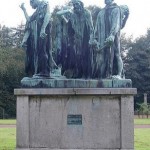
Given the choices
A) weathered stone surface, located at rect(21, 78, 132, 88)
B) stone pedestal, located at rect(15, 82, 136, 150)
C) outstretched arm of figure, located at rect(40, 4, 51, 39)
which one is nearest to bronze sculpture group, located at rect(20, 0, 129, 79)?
outstretched arm of figure, located at rect(40, 4, 51, 39)

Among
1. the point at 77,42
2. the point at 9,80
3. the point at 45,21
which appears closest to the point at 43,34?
the point at 45,21

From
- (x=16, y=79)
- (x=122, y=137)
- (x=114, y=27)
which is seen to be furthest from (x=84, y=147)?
(x=16, y=79)

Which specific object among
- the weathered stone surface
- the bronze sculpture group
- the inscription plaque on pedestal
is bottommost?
the inscription plaque on pedestal

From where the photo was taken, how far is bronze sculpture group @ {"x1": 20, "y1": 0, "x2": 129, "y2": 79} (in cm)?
997

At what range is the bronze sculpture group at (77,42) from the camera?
9.97 m

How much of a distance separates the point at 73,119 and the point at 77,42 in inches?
71.3

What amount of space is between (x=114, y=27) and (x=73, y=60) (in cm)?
119

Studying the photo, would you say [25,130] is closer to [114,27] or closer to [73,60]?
[73,60]

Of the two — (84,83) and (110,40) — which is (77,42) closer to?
(110,40)

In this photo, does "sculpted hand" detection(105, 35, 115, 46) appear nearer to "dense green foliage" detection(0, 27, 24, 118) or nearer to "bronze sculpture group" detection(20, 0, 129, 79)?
"bronze sculpture group" detection(20, 0, 129, 79)

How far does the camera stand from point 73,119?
9.47 metres

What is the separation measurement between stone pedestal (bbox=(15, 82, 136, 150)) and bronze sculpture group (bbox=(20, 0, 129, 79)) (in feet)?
2.05

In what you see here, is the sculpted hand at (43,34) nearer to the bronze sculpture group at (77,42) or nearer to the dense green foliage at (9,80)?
the bronze sculpture group at (77,42)

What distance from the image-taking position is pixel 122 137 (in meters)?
9.35
